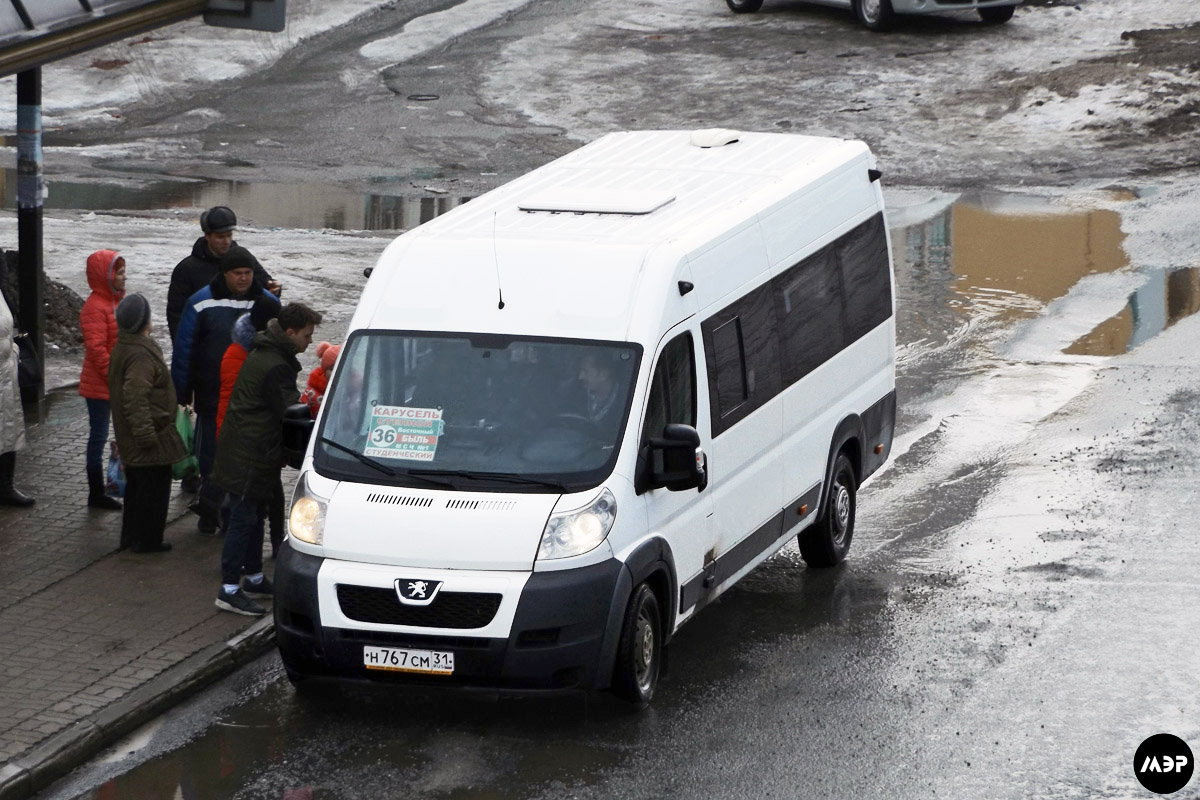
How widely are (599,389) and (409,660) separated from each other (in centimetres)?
162

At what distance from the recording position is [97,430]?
11.6 metres

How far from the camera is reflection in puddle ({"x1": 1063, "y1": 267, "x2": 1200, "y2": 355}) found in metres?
16.2

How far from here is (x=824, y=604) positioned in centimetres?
1041

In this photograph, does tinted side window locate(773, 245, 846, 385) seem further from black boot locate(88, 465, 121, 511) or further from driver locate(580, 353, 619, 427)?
black boot locate(88, 465, 121, 511)

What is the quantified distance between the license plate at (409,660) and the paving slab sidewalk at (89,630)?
1295 millimetres

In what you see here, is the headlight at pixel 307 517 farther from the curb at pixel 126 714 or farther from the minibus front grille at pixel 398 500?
the curb at pixel 126 714

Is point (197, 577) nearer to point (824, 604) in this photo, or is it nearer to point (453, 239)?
point (453, 239)

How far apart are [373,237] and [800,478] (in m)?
11.2

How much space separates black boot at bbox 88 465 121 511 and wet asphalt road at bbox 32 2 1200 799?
9.30 feet

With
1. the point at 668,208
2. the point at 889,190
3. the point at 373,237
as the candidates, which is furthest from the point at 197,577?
the point at 889,190

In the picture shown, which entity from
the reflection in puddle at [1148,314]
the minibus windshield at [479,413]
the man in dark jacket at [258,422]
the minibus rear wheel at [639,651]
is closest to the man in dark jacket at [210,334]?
the man in dark jacket at [258,422]

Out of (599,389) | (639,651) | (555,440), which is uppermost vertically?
(599,389)

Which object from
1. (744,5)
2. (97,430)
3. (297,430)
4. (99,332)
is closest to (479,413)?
(297,430)

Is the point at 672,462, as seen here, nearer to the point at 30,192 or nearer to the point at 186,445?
the point at 186,445
